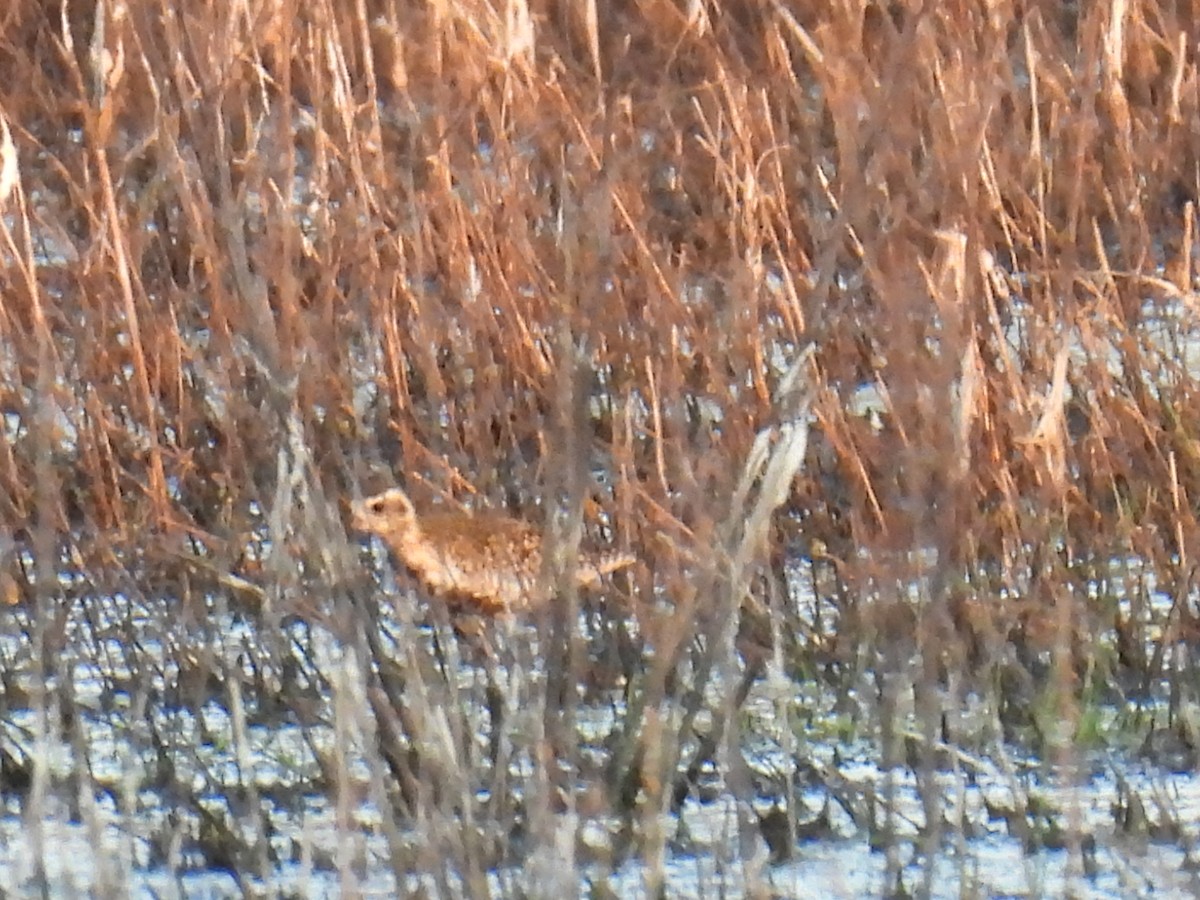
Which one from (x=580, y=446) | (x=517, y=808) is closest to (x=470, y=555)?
(x=517, y=808)

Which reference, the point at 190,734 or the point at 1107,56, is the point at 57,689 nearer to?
the point at 190,734

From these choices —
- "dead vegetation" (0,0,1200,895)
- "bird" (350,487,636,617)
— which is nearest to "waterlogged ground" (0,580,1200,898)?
"dead vegetation" (0,0,1200,895)

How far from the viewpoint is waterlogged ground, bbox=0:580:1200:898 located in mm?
1689

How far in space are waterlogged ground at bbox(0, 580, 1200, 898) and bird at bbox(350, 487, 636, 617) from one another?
14 centimetres

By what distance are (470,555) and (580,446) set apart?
2.89 feet

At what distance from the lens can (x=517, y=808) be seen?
6.84ft

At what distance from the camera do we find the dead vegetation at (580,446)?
5.94 ft

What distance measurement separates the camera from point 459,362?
2.92 meters

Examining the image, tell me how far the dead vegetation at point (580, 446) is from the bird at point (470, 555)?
0.06 metres

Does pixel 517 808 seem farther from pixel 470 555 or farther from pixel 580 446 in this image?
pixel 580 446

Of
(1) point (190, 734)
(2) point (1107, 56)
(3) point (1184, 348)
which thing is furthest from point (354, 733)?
(2) point (1107, 56)

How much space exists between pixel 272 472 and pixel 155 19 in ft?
3.58

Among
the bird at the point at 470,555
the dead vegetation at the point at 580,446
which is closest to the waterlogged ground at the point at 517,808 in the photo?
the dead vegetation at the point at 580,446

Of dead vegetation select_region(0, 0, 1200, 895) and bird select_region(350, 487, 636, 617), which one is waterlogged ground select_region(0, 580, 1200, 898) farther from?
bird select_region(350, 487, 636, 617)
